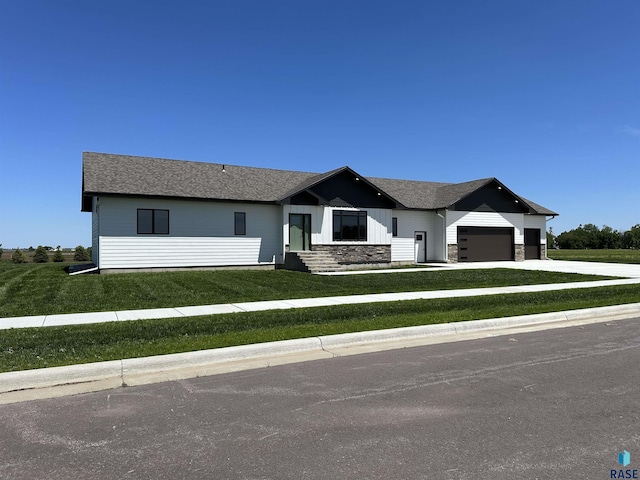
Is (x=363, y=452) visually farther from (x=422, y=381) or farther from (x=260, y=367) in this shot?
(x=260, y=367)

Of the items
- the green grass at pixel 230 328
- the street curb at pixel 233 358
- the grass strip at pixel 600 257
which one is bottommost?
the street curb at pixel 233 358

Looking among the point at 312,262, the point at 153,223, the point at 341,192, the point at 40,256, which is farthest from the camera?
the point at 40,256

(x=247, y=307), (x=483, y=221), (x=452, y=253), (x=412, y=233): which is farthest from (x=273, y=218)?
(x=483, y=221)

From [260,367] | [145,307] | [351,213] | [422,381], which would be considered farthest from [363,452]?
[351,213]

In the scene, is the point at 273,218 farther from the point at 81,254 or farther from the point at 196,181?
the point at 81,254

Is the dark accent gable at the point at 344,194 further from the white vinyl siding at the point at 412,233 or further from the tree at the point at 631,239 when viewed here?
the tree at the point at 631,239

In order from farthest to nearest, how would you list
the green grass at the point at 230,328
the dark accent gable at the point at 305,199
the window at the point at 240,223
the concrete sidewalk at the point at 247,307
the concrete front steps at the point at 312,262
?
the dark accent gable at the point at 305,199 < the window at the point at 240,223 < the concrete front steps at the point at 312,262 < the concrete sidewalk at the point at 247,307 < the green grass at the point at 230,328

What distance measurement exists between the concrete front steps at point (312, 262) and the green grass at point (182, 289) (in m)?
4.71

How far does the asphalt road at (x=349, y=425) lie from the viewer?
3527 millimetres

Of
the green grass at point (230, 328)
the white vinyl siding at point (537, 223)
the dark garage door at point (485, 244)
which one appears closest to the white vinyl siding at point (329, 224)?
the dark garage door at point (485, 244)

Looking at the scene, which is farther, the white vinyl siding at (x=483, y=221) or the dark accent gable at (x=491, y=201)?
the dark accent gable at (x=491, y=201)

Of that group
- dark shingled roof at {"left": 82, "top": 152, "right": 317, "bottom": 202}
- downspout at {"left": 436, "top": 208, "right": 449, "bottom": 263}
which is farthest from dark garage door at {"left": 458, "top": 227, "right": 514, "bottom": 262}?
dark shingled roof at {"left": 82, "top": 152, "right": 317, "bottom": 202}

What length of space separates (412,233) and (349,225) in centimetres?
580

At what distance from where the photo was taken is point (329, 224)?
82.2 feet
